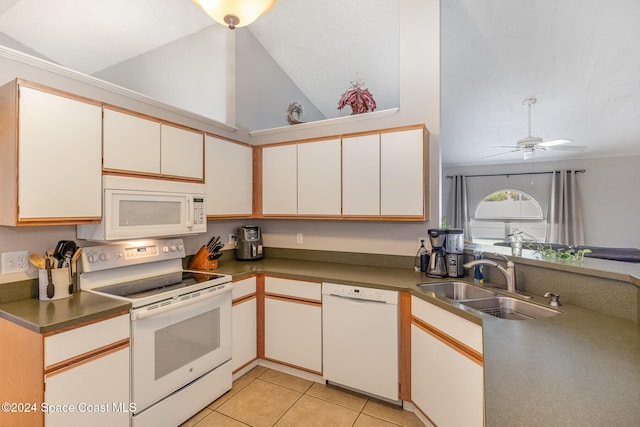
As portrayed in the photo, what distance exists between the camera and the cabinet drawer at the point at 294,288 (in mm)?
2307

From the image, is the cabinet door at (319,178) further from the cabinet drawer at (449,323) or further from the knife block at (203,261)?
the cabinet drawer at (449,323)

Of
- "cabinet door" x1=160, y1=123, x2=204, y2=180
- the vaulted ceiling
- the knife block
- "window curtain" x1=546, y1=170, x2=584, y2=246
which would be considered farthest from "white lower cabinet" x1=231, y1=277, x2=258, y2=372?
"window curtain" x1=546, y1=170, x2=584, y2=246

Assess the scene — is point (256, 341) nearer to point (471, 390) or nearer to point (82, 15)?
point (471, 390)

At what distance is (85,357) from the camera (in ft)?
4.75

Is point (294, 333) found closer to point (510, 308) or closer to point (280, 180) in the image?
point (280, 180)

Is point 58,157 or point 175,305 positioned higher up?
point 58,157

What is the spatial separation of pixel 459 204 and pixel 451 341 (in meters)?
5.94

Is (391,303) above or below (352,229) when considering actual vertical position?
below

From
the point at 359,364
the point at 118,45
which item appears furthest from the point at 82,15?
the point at 359,364

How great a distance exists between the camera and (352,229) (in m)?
2.85

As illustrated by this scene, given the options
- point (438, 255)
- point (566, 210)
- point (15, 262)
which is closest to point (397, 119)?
point (438, 255)

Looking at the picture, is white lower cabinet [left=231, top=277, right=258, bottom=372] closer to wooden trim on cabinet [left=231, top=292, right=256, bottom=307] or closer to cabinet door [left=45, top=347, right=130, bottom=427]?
wooden trim on cabinet [left=231, top=292, right=256, bottom=307]

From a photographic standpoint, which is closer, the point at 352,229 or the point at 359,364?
the point at 359,364

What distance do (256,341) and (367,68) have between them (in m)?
3.14
